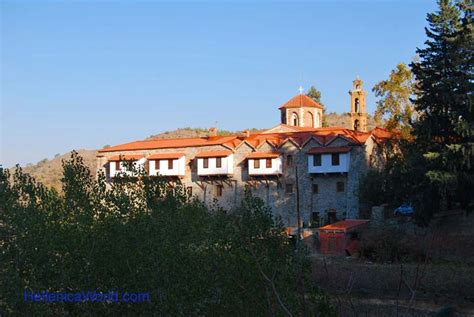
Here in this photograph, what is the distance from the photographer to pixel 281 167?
4141cm

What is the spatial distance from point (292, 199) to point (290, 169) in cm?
203

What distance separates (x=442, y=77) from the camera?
3012cm

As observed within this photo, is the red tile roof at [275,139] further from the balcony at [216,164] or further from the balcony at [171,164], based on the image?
the balcony at [171,164]

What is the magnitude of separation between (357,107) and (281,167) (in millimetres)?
9383

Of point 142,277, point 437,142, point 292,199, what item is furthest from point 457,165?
point 142,277

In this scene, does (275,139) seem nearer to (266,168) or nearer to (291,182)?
(266,168)

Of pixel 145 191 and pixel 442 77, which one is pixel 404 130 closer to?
pixel 442 77

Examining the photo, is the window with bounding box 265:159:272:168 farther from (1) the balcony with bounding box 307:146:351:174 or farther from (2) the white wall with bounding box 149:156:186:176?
(2) the white wall with bounding box 149:156:186:176

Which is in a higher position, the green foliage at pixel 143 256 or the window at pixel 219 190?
the window at pixel 219 190

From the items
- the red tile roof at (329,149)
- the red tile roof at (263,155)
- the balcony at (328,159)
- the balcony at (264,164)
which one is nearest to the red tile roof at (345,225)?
the balcony at (328,159)

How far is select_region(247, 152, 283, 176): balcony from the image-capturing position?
135 feet

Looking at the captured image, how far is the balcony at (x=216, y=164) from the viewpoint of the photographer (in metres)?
42.8

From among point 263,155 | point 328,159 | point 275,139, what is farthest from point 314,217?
point 275,139

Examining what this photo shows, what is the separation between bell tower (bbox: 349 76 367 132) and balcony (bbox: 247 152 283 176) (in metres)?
8.32
